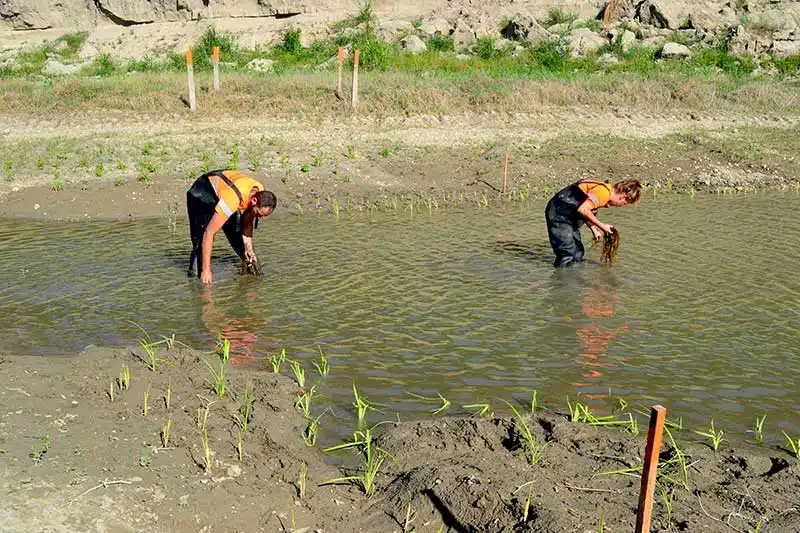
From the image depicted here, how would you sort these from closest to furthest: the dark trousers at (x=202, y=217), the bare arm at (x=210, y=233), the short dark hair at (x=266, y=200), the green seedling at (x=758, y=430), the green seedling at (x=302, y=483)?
the green seedling at (x=302, y=483), the green seedling at (x=758, y=430), the short dark hair at (x=266, y=200), the bare arm at (x=210, y=233), the dark trousers at (x=202, y=217)

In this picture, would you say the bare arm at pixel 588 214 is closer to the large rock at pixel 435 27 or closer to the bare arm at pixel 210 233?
the bare arm at pixel 210 233

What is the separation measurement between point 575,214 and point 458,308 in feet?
8.18

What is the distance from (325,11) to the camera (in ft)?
124

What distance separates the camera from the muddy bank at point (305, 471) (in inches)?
177

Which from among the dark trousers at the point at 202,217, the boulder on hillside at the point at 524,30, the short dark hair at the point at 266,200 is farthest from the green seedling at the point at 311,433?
the boulder on hillside at the point at 524,30

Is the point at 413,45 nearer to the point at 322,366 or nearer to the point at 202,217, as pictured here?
the point at 202,217

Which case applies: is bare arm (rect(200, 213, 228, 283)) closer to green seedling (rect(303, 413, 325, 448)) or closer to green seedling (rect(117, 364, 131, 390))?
green seedling (rect(117, 364, 131, 390))

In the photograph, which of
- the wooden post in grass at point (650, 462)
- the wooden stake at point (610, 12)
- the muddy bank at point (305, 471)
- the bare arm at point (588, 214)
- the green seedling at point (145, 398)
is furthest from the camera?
the wooden stake at point (610, 12)

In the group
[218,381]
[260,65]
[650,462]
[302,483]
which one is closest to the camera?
[650,462]

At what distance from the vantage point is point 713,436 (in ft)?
18.1

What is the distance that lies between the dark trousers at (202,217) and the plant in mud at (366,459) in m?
4.46

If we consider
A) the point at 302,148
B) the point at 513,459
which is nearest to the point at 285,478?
the point at 513,459

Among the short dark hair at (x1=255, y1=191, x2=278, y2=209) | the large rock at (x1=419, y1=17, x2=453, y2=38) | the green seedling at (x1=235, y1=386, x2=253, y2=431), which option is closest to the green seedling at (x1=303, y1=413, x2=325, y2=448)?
the green seedling at (x1=235, y1=386, x2=253, y2=431)

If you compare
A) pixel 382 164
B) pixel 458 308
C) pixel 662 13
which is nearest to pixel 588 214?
pixel 458 308
